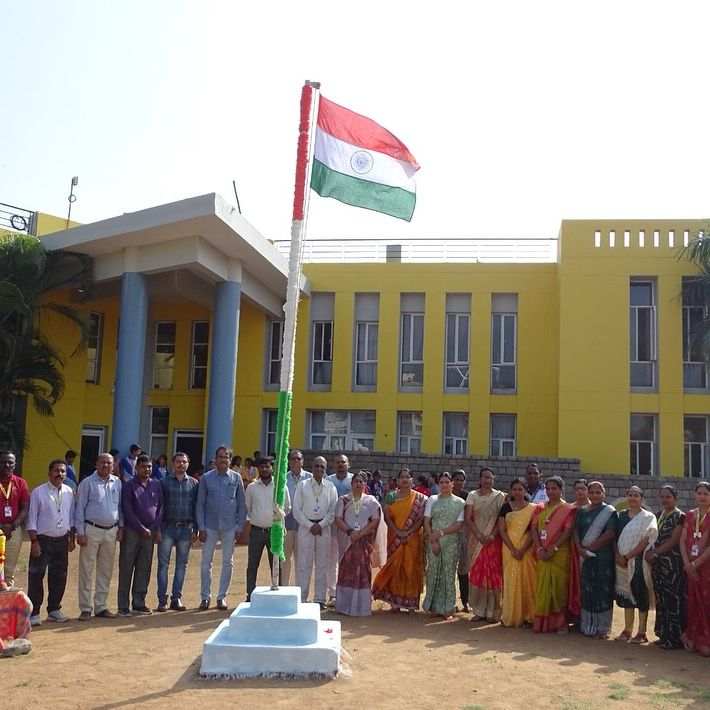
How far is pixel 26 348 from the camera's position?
48.4ft

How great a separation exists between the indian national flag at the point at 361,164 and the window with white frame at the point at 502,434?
12.1m

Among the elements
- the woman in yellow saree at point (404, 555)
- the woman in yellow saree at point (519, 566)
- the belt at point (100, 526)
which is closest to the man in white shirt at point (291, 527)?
the woman in yellow saree at point (404, 555)

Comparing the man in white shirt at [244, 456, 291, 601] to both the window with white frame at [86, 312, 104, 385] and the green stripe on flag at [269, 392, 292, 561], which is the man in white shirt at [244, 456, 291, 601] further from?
the window with white frame at [86, 312, 104, 385]

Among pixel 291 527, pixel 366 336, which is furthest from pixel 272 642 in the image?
pixel 366 336

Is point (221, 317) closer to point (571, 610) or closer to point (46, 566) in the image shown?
point (46, 566)

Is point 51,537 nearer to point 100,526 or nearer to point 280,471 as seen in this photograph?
point 100,526

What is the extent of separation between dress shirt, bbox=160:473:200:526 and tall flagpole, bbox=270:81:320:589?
6.96 ft

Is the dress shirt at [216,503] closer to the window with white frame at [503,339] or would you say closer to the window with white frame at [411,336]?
the window with white frame at [411,336]

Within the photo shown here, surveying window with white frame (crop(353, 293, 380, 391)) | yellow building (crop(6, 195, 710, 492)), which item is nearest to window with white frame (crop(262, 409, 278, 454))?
yellow building (crop(6, 195, 710, 492))

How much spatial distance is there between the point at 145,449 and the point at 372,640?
570 inches

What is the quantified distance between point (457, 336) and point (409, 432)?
2.52 m

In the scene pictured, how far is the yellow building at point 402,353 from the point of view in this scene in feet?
52.9

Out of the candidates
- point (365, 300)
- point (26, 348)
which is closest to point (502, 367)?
point (365, 300)

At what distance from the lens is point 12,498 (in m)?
7.23
